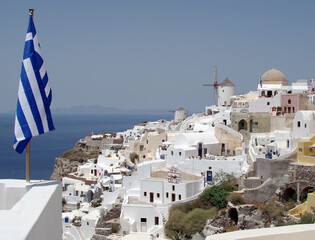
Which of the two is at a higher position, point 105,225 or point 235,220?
point 235,220

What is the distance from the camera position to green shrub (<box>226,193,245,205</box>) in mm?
20891

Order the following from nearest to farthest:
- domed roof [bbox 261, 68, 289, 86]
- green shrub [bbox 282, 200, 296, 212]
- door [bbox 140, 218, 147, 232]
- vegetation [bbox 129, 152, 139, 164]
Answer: green shrub [bbox 282, 200, 296, 212] → door [bbox 140, 218, 147, 232] → vegetation [bbox 129, 152, 139, 164] → domed roof [bbox 261, 68, 289, 86]

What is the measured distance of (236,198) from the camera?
21.0 meters

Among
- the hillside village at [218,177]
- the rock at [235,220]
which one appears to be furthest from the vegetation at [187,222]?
the rock at [235,220]

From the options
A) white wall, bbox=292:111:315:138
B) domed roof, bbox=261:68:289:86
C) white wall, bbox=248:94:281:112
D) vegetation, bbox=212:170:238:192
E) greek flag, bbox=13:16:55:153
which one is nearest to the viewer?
greek flag, bbox=13:16:55:153

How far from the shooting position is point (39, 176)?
5606cm

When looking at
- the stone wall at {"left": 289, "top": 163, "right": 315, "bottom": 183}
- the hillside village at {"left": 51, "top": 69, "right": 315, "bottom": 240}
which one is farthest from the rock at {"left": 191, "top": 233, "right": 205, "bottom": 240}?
the stone wall at {"left": 289, "top": 163, "right": 315, "bottom": 183}

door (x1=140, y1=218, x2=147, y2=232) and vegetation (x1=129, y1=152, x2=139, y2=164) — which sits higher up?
vegetation (x1=129, y1=152, x2=139, y2=164)

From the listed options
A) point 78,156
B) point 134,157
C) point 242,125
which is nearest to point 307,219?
point 242,125

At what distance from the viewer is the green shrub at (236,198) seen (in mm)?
20891

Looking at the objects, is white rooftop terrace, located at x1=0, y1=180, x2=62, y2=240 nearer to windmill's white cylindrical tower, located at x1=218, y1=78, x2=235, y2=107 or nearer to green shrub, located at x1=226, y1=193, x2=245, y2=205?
green shrub, located at x1=226, y1=193, x2=245, y2=205

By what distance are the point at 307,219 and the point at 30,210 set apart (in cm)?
1423

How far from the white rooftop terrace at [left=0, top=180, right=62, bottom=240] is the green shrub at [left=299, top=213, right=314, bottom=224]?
42.4 feet

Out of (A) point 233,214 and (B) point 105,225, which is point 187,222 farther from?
(B) point 105,225
